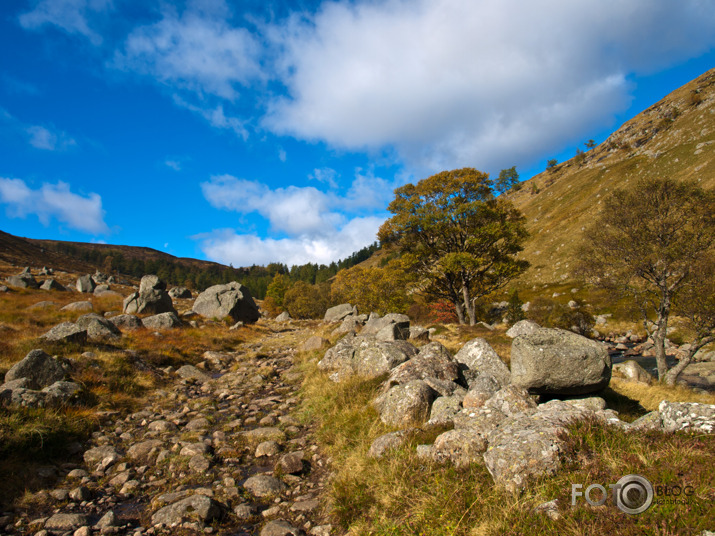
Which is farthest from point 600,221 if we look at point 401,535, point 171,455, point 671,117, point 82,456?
point 671,117

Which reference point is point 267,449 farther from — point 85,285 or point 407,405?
point 85,285

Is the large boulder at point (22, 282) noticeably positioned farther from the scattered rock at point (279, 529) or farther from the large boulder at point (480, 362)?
the large boulder at point (480, 362)

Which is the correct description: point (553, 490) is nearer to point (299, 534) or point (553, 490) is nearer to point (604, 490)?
point (604, 490)

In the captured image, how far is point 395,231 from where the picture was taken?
32.2 m

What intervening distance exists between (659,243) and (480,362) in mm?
18252

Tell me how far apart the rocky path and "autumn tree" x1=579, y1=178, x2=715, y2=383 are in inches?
927

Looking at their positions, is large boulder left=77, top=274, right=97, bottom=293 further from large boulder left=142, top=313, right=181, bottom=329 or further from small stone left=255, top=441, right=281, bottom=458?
small stone left=255, top=441, right=281, bottom=458

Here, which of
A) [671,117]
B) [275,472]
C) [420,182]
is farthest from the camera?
[671,117]

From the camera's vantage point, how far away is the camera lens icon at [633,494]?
392 cm

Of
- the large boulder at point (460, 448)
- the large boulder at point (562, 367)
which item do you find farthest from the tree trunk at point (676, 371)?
the large boulder at point (460, 448)

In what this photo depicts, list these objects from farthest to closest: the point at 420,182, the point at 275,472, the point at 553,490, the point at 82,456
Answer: the point at 420,182
the point at 82,456
the point at 275,472
the point at 553,490

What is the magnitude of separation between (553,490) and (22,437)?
1137 centimetres

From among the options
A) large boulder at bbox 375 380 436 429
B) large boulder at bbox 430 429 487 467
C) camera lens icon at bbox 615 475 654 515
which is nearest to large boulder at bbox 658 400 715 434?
camera lens icon at bbox 615 475 654 515

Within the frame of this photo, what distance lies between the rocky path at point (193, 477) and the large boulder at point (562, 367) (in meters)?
6.45
